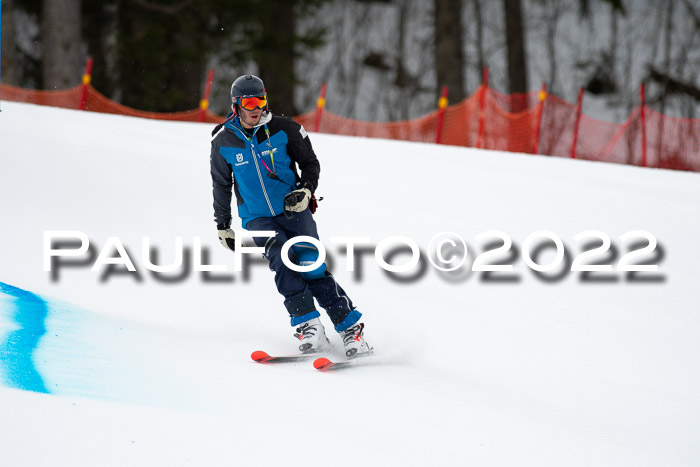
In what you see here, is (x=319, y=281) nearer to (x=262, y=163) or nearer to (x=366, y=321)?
(x=262, y=163)

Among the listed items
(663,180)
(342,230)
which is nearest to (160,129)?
(342,230)

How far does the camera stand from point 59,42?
51.3 feet

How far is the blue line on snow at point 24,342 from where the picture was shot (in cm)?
327

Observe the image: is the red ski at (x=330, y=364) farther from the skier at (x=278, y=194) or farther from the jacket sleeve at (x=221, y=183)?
the jacket sleeve at (x=221, y=183)

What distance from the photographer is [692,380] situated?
16.7ft

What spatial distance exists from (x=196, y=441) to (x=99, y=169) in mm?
6626

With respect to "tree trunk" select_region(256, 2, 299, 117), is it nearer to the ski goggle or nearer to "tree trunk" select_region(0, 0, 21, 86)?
"tree trunk" select_region(0, 0, 21, 86)

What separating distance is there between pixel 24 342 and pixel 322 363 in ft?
5.15

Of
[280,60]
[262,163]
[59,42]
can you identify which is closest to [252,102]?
[262,163]

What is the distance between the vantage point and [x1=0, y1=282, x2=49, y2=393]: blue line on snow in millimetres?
3269

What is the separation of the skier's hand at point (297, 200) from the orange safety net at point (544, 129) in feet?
25.3

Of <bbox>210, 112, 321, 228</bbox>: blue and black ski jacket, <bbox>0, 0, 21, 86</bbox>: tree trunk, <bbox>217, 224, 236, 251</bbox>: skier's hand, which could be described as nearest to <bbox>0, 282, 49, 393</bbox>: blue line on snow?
<bbox>217, 224, 236, 251</bbox>: skier's hand

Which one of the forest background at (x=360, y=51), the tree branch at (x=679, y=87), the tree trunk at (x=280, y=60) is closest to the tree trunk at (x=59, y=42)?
the forest background at (x=360, y=51)

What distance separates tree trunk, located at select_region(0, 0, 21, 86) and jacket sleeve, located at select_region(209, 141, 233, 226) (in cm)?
1271
